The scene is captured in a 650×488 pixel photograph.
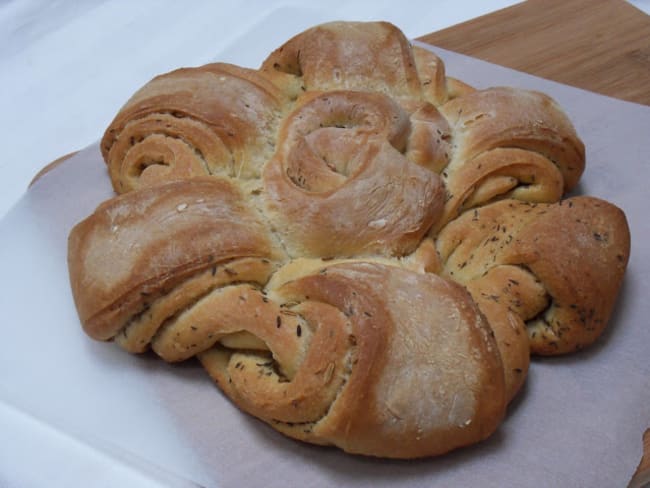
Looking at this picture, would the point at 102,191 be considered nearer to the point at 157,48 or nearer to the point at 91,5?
the point at 157,48

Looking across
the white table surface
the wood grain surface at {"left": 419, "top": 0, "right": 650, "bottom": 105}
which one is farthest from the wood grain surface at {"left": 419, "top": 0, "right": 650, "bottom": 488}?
the white table surface

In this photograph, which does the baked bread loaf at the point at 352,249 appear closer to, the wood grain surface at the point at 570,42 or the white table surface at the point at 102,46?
the wood grain surface at the point at 570,42

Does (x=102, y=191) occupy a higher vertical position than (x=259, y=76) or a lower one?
lower

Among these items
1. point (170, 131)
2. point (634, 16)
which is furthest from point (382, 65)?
point (634, 16)

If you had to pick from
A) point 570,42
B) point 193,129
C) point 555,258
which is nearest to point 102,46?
point 193,129

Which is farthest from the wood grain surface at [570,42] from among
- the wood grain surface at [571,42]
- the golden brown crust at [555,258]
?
the golden brown crust at [555,258]

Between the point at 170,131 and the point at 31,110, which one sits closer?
the point at 170,131

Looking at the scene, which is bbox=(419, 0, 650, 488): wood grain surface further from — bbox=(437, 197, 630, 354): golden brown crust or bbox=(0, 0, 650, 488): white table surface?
bbox=(437, 197, 630, 354): golden brown crust

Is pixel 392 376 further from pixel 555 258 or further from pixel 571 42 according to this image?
pixel 571 42
